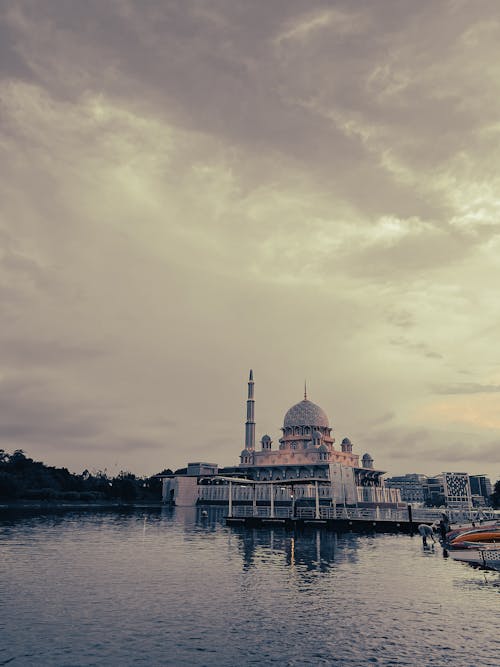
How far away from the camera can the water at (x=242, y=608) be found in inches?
878

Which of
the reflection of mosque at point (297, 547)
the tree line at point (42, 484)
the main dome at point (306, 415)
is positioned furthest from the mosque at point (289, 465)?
the reflection of mosque at point (297, 547)

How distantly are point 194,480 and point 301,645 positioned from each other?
15367 cm

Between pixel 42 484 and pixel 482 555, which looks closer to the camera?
pixel 482 555

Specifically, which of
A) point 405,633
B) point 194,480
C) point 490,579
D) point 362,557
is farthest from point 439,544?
point 194,480

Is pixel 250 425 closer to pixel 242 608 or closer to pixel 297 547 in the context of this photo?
pixel 297 547

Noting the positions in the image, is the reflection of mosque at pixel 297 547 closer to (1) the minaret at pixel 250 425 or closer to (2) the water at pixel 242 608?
(2) the water at pixel 242 608

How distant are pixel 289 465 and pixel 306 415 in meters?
17.5

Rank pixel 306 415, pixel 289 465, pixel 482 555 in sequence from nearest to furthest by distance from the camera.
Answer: pixel 482 555 < pixel 289 465 < pixel 306 415

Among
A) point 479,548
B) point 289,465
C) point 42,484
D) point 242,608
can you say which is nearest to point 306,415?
point 289,465

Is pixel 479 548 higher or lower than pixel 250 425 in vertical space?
lower

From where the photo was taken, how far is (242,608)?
Answer: 1169 inches

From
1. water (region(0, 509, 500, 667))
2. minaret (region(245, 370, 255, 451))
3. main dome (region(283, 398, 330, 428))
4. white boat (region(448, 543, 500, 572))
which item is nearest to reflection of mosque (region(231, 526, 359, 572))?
water (region(0, 509, 500, 667))

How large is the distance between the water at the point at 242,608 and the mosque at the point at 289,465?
346 ft

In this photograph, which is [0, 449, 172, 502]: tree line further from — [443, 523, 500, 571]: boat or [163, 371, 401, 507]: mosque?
[443, 523, 500, 571]: boat
